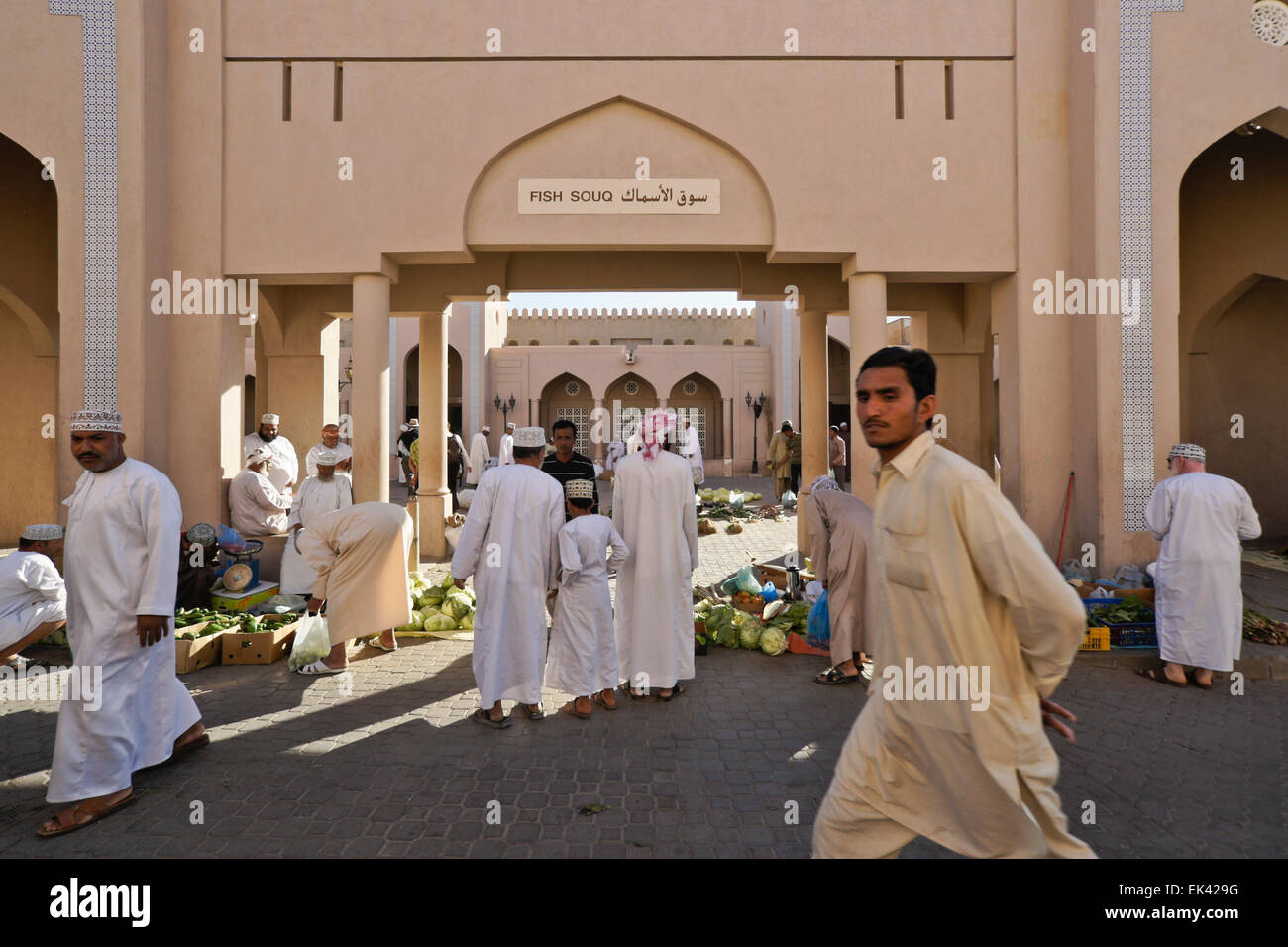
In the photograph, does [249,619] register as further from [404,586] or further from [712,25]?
[712,25]

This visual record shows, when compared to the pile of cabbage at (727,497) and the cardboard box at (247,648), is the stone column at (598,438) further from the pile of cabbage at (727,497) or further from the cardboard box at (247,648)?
the cardboard box at (247,648)

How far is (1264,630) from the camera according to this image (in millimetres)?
5836

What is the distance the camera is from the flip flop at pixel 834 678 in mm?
5316

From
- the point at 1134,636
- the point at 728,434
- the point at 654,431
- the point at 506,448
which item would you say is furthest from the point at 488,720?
the point at 728,434

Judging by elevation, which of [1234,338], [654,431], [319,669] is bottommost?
[319,669]

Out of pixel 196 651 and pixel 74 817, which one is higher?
pixel 196 651

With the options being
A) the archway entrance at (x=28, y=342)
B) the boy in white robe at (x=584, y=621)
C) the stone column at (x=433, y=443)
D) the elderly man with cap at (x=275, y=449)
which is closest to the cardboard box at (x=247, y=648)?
the boy in white robe at (x=584, y=621)

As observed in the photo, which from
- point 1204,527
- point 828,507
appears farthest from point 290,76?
point 1204,527

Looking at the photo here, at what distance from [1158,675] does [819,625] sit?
7.85 ft

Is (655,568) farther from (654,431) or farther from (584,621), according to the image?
(654,431)

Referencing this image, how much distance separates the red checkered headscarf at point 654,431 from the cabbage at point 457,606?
2583 millimetres

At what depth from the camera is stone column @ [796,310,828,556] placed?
33.6ft

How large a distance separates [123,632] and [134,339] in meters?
4.44
